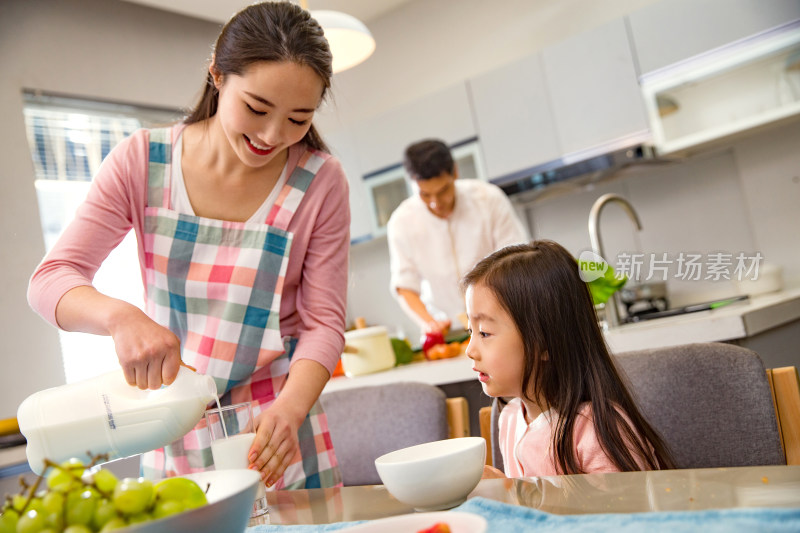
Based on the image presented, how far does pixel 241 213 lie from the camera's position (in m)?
1.28

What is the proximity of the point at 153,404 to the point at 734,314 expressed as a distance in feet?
4.92

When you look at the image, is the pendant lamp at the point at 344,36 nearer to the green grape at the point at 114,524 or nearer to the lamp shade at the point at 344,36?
the lamp shade at the point at 344,36

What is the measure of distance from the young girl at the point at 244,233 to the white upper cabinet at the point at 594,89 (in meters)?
2.49

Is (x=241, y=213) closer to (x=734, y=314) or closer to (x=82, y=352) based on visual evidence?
(x=734, y=314)

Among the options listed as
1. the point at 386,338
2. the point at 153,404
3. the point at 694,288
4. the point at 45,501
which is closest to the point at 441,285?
the point at 386,338

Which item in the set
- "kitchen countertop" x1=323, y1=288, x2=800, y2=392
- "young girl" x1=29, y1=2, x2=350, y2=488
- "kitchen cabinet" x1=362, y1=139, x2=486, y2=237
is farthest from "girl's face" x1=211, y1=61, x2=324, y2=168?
"kitchen cabinet" x1=362, y1=139, x2=486, y2=237

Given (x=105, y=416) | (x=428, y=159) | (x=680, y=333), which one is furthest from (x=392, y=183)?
(x=105, y=416)

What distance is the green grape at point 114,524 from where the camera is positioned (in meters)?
0.54

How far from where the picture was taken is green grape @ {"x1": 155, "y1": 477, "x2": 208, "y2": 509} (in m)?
0.58

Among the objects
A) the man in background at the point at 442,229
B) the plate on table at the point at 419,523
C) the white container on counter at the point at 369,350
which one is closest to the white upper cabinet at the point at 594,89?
the man in background at the point at 442,229

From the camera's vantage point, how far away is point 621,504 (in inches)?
24.7

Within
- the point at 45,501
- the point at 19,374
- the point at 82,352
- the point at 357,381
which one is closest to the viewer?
the point at 45,501

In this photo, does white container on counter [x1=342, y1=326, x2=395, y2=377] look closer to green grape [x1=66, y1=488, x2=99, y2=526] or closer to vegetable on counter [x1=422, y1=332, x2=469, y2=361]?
vegetable on counter [x1=422, y1=332, x2=469, y2=361]

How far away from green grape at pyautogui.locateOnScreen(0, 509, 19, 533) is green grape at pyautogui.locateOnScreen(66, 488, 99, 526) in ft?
0.18
